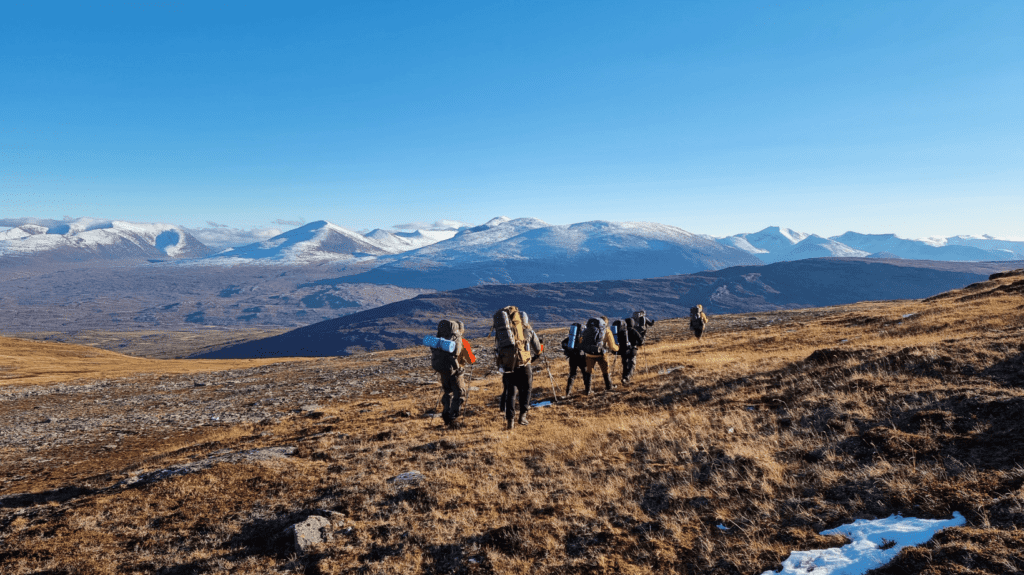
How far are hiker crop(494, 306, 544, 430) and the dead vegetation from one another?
0.99 meters

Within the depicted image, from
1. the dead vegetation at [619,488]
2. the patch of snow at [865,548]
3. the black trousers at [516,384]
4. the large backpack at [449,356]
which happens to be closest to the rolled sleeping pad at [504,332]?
the black trousers at [516,384]

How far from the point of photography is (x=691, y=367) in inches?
838

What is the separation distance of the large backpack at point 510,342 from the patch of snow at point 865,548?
31.0 ft

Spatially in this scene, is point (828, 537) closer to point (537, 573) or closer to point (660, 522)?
point (660, 522)

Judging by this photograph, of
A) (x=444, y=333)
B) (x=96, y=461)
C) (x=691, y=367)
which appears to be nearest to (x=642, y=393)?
(x=691, y=367)

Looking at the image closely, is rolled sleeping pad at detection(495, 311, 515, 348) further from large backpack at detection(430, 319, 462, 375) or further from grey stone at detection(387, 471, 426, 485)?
grey stone at detection(387, 471, 426, 485)

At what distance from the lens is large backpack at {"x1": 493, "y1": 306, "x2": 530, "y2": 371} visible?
596 inches

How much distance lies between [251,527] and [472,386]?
17.0m

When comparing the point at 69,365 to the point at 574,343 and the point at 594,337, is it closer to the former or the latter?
the point at 574,343

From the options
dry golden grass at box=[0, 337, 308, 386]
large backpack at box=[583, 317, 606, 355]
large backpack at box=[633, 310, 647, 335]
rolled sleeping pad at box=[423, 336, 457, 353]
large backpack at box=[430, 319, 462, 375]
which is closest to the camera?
rolled sleeping pad at box=[423, 336, 457, 353]

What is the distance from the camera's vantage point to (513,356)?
15.1 metres

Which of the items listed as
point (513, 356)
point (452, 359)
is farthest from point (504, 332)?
point (452, 359)

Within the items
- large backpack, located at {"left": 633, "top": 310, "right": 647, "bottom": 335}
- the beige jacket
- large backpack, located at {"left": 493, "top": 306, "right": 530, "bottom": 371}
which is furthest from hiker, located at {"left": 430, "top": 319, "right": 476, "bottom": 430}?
large backpack, located at {"left": 633, "top": 310, "right": 647, "bottom": 335}

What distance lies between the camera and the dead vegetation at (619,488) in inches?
282
